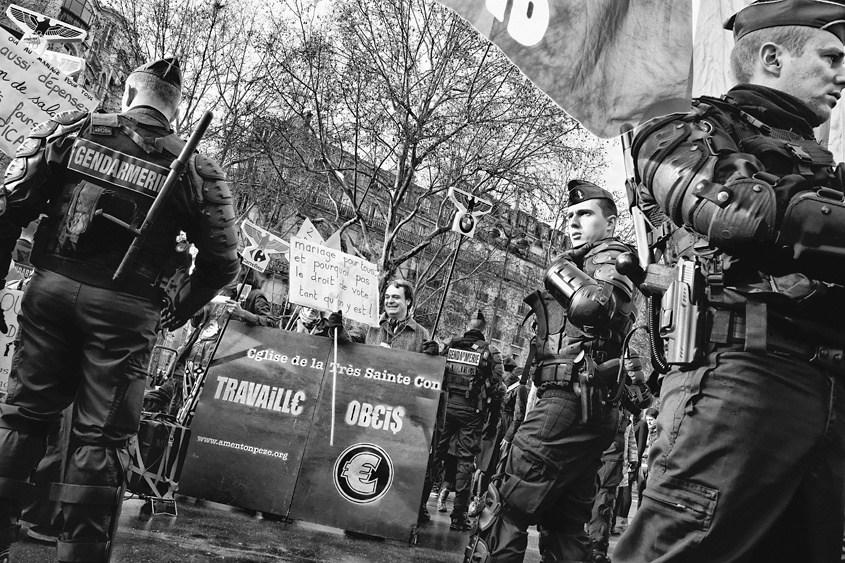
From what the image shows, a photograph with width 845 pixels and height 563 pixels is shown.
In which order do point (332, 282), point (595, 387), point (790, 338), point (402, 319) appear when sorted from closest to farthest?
point (790, 338), point (595, 387), point (332, 282), point (402, 319)

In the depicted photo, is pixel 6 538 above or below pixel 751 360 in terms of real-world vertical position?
Result: below

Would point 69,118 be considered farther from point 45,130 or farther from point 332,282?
point 332,282

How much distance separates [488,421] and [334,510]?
4.73 m

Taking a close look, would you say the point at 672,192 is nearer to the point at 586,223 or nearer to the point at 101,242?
the point at 586,223

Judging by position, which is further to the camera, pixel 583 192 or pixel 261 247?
pixel 261 247

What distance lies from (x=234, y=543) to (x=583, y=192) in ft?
10.8

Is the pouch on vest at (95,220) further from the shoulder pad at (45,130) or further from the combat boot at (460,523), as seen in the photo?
the combat boot at (460,523)

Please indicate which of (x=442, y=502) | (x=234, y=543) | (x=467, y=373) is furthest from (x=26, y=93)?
(x=442, y=502)

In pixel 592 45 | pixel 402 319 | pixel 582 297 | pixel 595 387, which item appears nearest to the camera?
pixel 592 45

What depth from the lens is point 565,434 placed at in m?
3.75

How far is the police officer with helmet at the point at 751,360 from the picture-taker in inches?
75.6

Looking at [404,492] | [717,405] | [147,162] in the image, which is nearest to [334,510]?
[404,492]

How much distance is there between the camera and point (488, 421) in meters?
10.5

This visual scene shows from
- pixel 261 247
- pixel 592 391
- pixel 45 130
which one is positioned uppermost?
pixel 261 247
